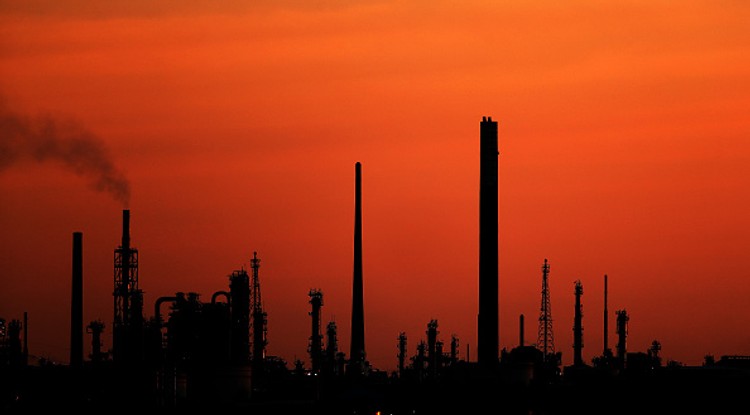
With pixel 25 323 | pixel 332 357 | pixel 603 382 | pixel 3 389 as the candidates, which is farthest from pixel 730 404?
pixel 25 323

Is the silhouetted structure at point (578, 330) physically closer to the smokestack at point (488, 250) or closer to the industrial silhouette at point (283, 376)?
the industrial silhouette at point (283, 376)

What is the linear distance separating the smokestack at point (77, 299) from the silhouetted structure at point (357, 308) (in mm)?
26216

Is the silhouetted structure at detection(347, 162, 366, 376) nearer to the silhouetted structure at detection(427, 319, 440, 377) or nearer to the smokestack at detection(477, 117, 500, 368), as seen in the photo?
the smokestack at detection(477, 117, 500, 368)

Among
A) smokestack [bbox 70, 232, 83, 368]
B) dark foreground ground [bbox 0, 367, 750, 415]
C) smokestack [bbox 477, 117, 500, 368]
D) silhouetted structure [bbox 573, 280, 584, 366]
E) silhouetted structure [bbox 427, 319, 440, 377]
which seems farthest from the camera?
silhouetted structure [bbox 427, 319, 440, 377]

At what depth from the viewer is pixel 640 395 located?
283 ft

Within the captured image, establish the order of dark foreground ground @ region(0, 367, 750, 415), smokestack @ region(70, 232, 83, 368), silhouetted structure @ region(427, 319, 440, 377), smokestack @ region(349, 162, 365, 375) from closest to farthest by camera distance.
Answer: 1. dark foreground ground @ region(0, 367, 750, 415)
2. smokestack @ region(70, 232, 83, 368)
3. smokestack @ region(349, 162, 365, 375)
4. silhouetted structure @ region(427, 319, 440, 377)

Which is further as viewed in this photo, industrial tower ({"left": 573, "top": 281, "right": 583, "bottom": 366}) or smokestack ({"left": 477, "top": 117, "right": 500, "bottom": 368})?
industrial tower ({"left": 573, "top": 281, "right": 583, "bottom": 366})

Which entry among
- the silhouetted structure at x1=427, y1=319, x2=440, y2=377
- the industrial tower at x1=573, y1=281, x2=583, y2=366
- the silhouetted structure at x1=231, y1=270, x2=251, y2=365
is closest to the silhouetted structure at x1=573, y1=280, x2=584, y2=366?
the industrial tower at x1=573, y1=281, x2=583, y2=366

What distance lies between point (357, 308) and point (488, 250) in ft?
55.1

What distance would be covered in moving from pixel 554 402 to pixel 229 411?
3133 centimetres

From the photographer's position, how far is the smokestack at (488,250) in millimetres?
110938

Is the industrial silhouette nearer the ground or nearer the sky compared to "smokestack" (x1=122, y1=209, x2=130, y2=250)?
nearer the ground

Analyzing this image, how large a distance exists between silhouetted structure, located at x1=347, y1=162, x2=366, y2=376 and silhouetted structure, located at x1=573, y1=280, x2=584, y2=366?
115ft

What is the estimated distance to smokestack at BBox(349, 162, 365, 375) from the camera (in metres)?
122
